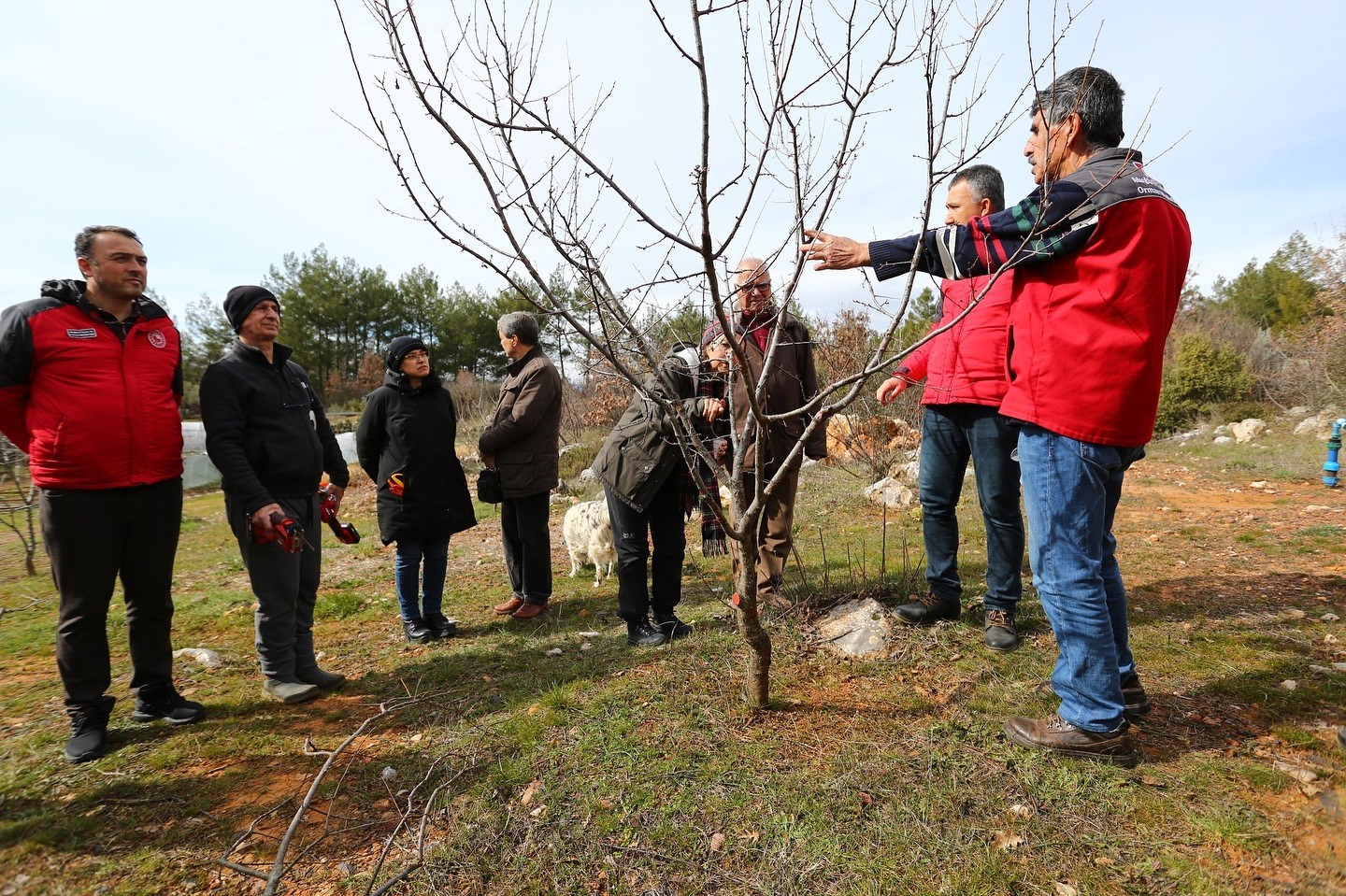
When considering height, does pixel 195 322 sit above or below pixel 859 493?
above

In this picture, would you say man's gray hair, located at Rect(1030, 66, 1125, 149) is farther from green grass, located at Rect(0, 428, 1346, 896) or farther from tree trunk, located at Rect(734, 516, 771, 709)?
green grass, located at Rect(0, 428, 1346, 896)

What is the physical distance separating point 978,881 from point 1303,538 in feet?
16.7

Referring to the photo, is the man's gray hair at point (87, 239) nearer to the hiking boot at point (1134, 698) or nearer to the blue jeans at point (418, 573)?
the blue jeans at point (418, 573)

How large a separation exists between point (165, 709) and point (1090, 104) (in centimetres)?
464

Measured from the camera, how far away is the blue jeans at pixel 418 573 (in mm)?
3904

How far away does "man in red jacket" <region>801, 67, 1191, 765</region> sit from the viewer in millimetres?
1930

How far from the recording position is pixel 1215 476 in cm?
846

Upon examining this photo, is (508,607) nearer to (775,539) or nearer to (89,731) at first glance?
(775,539)

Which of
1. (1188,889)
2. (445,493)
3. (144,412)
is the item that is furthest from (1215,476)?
(144,412)

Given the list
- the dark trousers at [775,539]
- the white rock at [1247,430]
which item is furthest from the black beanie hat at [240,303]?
the white rock at [1247,430]

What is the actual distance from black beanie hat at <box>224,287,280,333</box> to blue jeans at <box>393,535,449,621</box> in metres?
1.51

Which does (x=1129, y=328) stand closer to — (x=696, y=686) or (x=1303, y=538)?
(x=696, y=686)

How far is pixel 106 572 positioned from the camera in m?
2.72

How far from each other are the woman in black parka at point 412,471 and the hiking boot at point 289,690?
77 centimetres
